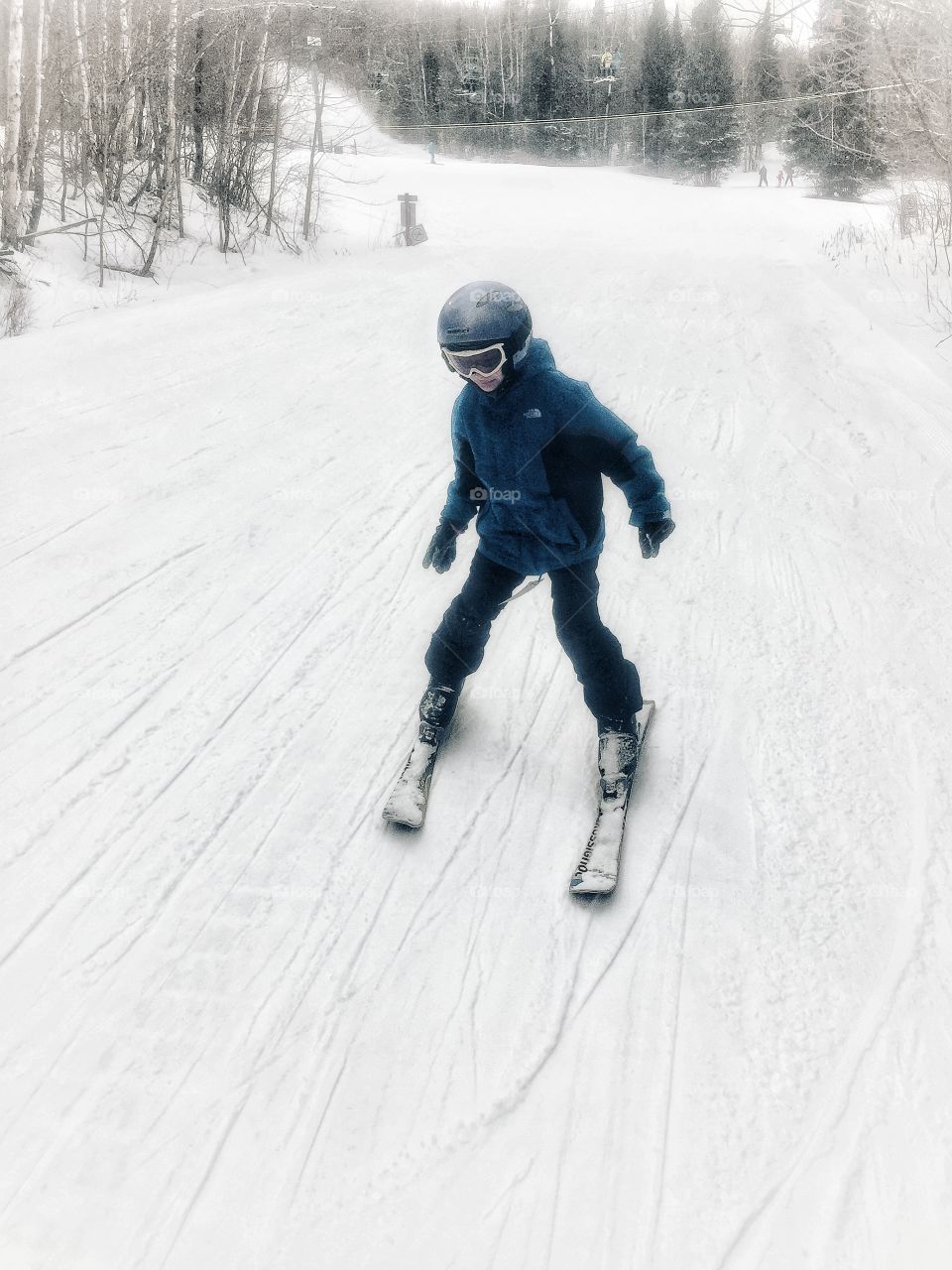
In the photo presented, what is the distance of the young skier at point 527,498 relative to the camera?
2496 mm

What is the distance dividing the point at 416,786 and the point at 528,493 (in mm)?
999

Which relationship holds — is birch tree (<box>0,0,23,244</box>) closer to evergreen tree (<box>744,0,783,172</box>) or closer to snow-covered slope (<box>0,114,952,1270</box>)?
snow-covered slope (<box>0,114,952,1270</box>)

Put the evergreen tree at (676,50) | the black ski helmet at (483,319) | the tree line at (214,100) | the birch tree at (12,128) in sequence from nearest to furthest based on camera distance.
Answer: the black ski helmet at (483,319)
the tree line at (214,100)
the birch tree at (12,128)
the evergreen tree at (676,50)

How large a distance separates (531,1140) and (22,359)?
292 inches

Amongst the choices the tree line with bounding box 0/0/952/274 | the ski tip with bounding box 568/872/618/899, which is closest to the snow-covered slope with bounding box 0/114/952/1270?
the ski tip with bounding box 568/872/618/899

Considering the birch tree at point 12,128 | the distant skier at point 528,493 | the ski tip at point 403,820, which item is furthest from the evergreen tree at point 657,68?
the ski tip at point 403,820

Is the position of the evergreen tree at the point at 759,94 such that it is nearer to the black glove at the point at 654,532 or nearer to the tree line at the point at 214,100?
the tree line at the point at 214,100

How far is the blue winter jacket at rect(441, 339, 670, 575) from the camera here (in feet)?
8.48

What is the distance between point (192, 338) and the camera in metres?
8.48

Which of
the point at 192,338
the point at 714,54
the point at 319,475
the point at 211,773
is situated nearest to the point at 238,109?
the point at 192,338

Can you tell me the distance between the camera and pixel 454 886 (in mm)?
2654

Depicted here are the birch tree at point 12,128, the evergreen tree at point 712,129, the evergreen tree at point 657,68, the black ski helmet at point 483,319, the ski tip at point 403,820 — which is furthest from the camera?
the evergreen tree at point 657,68

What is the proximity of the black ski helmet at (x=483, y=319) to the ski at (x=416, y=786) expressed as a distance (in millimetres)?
1284

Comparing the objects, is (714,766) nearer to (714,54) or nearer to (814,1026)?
(814,1026)
